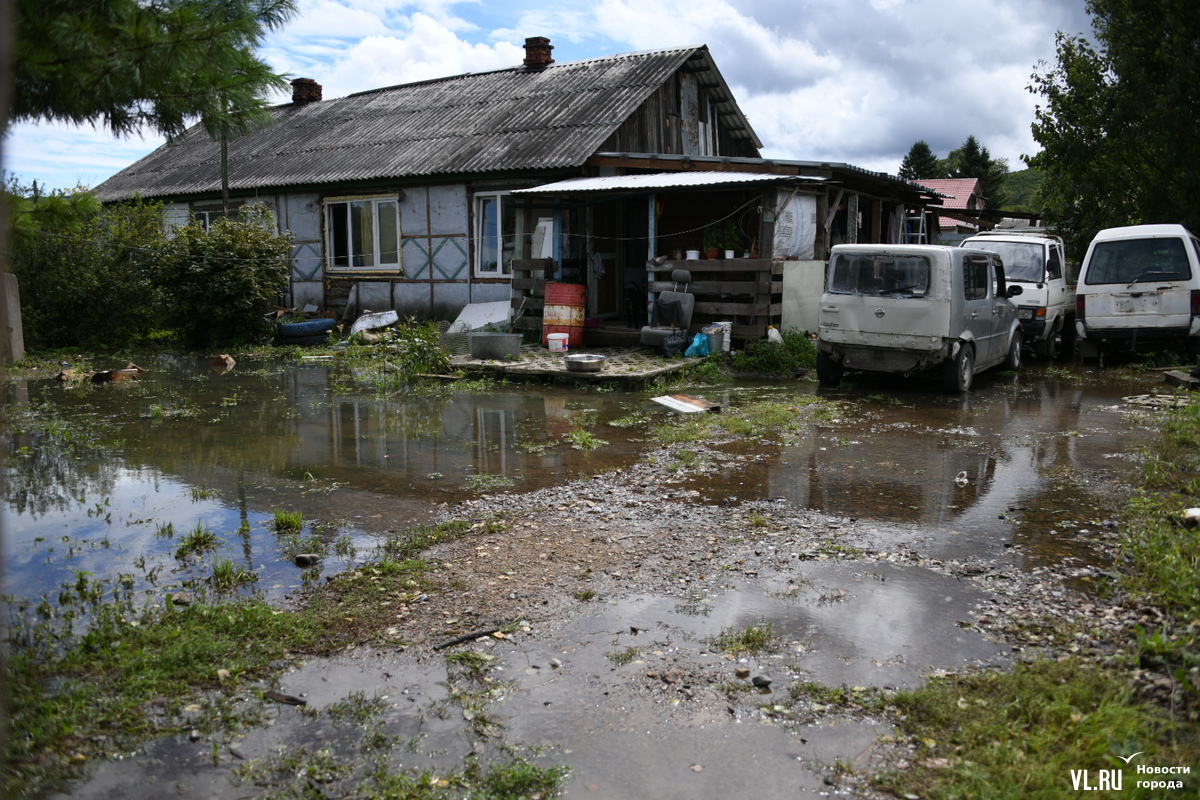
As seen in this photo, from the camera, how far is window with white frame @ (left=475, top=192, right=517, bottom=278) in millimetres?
17547

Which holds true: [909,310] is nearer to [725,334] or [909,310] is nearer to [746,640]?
[725,334]

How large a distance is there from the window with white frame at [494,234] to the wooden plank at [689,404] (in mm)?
7912

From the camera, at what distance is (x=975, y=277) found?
10.9 metres

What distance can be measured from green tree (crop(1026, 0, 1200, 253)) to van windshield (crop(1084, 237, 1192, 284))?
18.1 feet

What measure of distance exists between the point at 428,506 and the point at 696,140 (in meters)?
16.6

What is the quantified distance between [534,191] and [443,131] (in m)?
6.26

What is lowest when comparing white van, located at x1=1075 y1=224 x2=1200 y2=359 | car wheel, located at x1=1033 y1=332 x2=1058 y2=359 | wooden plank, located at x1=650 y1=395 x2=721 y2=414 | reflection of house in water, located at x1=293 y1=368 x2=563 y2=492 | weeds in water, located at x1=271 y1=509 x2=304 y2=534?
weeds in water, located at x1=271 y1=509 x2=304 y2=534

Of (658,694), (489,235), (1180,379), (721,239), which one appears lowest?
(658,694)

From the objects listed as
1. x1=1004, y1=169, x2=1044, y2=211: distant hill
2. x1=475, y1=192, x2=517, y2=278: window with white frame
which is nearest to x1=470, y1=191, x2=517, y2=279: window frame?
x1=475, y1=192, x2=517, y2=278: window with white frame

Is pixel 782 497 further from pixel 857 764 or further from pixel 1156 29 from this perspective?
pixel 1156 29

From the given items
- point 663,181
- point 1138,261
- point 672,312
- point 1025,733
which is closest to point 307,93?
point 663,181

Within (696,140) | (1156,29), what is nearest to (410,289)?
(696,140)

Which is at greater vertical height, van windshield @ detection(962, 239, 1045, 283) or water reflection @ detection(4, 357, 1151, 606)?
van windshield @ detection(962, 239, 1045, 283)

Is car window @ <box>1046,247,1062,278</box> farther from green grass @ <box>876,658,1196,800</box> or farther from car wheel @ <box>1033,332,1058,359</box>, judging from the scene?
green grass @ <box>876,658,1196,800</box>
